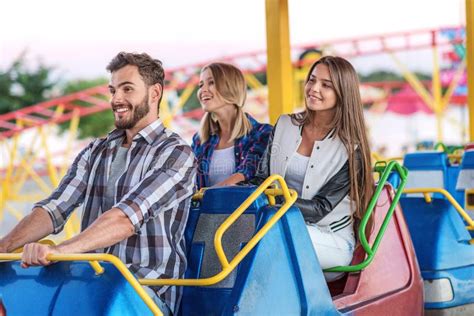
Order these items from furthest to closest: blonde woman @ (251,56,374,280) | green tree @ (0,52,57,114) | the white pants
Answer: green tree @ (0,52,57,114) < blonde woman @ (251,56,374,280) < the white pants

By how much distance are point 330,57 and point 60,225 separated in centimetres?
125

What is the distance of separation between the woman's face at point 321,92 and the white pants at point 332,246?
47 cm

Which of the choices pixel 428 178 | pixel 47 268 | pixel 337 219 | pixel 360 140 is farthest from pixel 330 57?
pixel 428 178

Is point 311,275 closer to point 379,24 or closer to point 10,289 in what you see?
point 10,289

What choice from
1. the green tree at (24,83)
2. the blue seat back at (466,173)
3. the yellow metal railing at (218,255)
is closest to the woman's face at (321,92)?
the yellow metal railing at (218,255)

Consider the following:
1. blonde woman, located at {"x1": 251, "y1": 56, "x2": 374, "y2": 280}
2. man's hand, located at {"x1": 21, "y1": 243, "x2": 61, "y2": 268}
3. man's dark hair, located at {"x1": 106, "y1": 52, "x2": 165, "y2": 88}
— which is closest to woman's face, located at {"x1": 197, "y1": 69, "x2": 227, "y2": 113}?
blonde woman, located at {"x1": 251, "y1": 56, "x2": 374, "y2": 280}

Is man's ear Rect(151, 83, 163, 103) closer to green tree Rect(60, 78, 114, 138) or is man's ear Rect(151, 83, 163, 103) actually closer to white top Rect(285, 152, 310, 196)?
white top Rect(285, 152, 310, 196)

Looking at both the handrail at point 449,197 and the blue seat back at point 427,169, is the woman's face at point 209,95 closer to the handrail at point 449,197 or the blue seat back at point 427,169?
the handrail at point 449,197

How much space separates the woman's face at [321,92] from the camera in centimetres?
349

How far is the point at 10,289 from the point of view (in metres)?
2.44

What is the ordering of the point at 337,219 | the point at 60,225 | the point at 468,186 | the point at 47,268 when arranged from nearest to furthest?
the point at 47,268 < the point at 60,225 < the point at 337,219 < the point at 468,186

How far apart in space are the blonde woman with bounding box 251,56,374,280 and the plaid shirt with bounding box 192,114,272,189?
515 mm

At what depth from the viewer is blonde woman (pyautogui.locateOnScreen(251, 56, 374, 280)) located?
3391 millimetres

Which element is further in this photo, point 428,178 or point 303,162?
point 428,178
